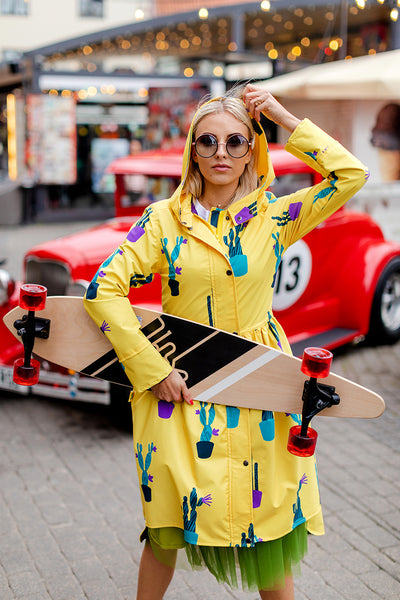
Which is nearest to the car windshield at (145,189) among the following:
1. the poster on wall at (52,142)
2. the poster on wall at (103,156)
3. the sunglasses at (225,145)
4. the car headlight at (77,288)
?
the car headlight at (77,288)

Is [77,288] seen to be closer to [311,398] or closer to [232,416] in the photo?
[232,416]

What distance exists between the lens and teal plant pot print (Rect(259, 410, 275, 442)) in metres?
2.21

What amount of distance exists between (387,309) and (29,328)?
4.78 meters

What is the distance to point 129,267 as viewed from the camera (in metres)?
2.20

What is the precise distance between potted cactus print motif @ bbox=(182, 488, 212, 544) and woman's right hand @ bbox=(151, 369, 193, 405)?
0.30m

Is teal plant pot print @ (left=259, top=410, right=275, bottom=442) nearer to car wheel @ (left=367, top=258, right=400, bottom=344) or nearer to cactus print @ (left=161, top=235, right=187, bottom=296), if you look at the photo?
cactus print @ (left=161, top=235, right=187, bottom=296)

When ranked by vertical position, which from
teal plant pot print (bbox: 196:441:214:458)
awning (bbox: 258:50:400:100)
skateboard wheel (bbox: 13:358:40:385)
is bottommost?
teal plant pot print (bbox: 196:441:214:458)

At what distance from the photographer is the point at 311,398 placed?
206 centimetres

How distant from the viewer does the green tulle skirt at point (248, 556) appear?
2254 millimetres

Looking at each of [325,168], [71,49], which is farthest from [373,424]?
[71,49]

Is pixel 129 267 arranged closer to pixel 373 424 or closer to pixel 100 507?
pixel 100 507

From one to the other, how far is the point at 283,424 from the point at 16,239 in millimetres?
11040

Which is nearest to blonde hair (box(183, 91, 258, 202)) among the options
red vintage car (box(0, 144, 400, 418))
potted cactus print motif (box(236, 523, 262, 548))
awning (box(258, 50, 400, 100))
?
potted cactus print motif (box(236, 523, 262, 548))

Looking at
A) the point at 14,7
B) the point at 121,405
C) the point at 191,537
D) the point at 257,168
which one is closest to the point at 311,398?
the point at 191,537
